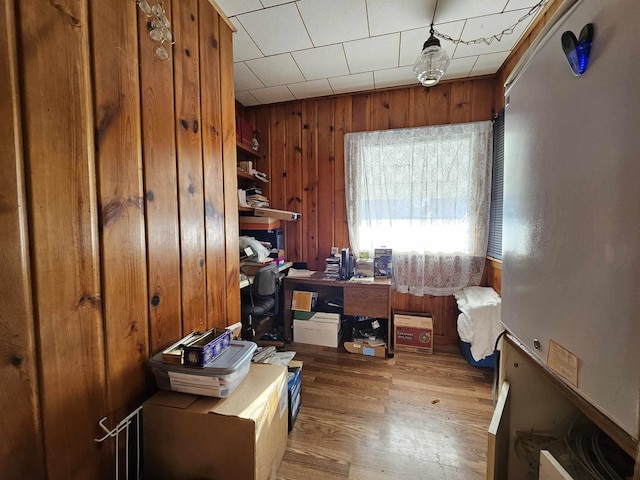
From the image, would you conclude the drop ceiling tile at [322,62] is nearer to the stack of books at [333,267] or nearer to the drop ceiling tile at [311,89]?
the drop ceiling tile at [311,89]

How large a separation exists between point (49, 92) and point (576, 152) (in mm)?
1397

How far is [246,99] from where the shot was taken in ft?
8.98

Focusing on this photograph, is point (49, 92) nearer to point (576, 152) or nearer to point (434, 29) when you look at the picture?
point (576, 152)

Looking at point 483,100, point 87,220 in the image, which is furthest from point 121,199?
point 483,100

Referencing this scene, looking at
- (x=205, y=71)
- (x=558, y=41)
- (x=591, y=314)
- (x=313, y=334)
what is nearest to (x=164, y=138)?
(x=205, y=71)

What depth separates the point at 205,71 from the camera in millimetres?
1409

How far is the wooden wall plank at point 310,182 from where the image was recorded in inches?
109

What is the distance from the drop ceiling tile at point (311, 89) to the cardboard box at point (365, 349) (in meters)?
2.54

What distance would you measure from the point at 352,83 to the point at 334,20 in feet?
2.73

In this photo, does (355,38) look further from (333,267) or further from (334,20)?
(333,267)

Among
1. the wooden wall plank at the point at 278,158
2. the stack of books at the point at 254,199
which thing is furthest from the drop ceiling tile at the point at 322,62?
the stack of books at the point at 254,199

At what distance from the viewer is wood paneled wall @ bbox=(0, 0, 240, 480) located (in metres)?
0.66

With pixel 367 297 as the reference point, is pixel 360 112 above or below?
above

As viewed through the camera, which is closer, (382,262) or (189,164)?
(189,164)
